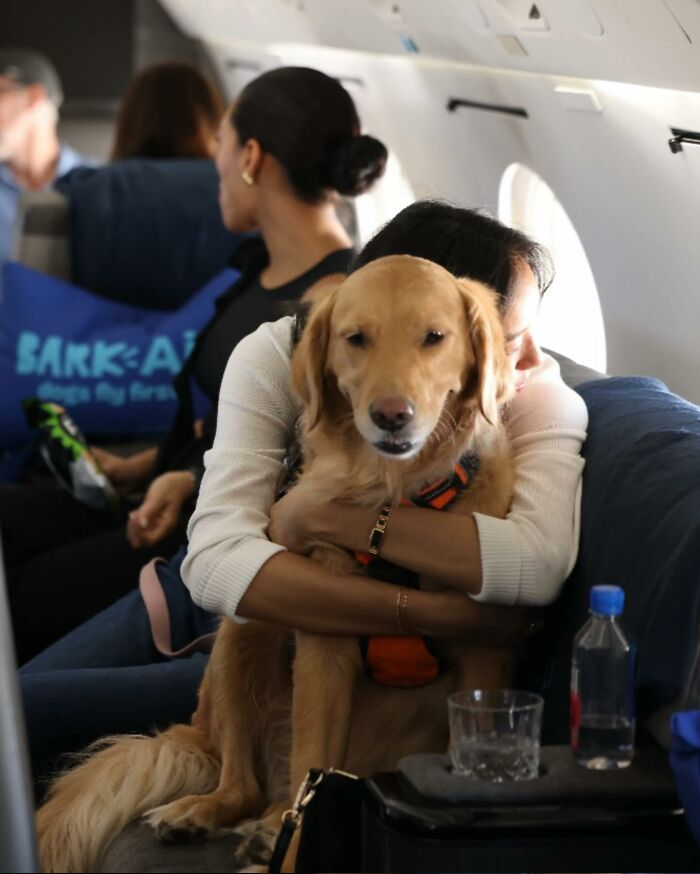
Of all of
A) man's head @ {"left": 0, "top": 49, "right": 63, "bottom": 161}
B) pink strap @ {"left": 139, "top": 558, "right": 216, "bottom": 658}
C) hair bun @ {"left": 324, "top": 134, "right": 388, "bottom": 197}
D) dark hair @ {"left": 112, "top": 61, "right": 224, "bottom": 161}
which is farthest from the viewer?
man's head @ {"left": 0, "top": 49, "right": 63, "bottom": 161}

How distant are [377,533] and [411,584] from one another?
11cm

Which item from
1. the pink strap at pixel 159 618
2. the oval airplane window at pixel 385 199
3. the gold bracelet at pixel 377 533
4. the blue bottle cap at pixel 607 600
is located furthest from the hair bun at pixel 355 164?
the blue bottle cap at pixel 607 600

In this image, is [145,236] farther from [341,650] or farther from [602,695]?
[602,695]

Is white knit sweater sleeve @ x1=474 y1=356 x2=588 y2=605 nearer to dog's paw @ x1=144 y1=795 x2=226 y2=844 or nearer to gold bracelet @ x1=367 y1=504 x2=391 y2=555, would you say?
gold bracelet @ x1=367 y1=504 x2=391 y2=555

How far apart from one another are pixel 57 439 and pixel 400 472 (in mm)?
2291

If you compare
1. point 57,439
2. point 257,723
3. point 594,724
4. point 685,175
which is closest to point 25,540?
point 57,439

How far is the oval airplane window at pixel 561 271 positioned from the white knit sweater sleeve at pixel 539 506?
1647 millimetres

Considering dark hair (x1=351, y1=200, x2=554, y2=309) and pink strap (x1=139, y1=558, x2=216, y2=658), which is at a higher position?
dark hair (x1=351, y1=200, x2=554, y2=309)

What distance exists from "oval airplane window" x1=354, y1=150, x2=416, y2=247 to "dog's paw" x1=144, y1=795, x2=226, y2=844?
3.28 meters

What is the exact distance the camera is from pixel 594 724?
1.99 m

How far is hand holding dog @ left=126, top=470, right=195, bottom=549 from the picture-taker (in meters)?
3.80

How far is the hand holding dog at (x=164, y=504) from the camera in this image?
380cm

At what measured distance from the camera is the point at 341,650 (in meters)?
2.35

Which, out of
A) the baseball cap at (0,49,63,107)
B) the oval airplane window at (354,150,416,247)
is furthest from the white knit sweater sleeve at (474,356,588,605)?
the baseball cap at (0,49,63,107)
